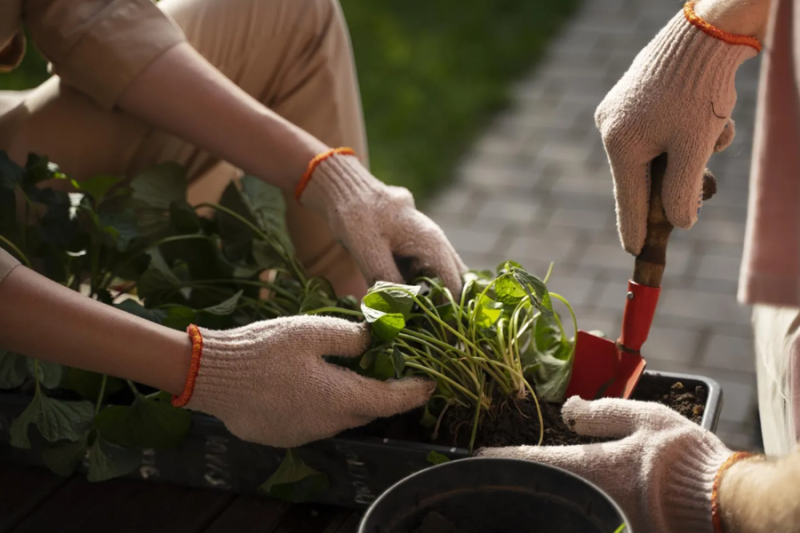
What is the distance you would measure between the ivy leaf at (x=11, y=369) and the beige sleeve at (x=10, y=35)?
0.46 m

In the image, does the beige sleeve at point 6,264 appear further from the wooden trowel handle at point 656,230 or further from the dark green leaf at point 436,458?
the wooden trowel handle at point 656,230

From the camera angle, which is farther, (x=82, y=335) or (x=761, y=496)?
(x=82, y=335)

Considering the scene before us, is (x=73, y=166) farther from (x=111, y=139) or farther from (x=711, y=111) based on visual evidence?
(x=711, y=111)

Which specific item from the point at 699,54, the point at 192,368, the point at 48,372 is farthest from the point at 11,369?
the point at 699,54

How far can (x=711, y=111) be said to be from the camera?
100 centimetres

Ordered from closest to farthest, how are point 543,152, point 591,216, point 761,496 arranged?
point 761,496 → point 591,216 → point 543,152

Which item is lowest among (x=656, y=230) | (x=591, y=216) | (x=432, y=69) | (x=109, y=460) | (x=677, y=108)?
(x=591, y=216)

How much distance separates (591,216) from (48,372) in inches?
76.6

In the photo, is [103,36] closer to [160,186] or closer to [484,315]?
[160,186]

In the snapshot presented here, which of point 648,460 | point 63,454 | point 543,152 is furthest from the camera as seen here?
point 543,152

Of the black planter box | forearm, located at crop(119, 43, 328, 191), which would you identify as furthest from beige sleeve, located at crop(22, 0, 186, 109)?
the black planter box

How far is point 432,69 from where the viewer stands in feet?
11.3

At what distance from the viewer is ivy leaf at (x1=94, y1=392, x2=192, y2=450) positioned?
Result: 1.04 metres

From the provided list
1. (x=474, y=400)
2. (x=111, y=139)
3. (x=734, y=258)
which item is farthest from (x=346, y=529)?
(x=734, y=258)
